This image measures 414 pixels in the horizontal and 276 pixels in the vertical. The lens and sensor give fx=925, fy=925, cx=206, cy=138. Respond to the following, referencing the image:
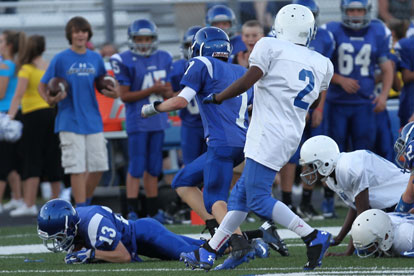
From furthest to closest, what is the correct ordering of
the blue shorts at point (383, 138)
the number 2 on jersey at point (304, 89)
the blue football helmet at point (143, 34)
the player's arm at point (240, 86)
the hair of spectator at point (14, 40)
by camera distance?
the hair of spectator at point (14, 40) → the blue shorts at point (383, 138) → the blue football helmet at point (143, 34) → the number 2 on jersey at point (304, 89) → the player's arm at point (240, 86)

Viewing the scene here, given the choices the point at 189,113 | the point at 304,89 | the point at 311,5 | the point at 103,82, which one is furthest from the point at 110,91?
the point at 304,89

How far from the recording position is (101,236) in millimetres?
5758

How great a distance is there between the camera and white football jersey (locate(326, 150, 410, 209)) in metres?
6.10

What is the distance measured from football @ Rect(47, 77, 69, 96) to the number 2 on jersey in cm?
381

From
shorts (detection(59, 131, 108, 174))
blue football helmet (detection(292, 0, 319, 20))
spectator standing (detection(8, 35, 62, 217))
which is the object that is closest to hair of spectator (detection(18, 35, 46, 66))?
spectator standing (detection(8, 35, 62, 217))

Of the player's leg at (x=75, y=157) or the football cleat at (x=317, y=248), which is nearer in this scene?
the football cleat at (x=317, y=248)

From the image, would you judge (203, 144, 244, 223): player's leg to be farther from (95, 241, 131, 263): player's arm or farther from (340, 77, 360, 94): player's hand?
(340, 77, 360, 94): player's hand

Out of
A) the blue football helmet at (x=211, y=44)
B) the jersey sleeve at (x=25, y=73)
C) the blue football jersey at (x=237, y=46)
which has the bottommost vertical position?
the jersey sleeve at (x=25, y=73)

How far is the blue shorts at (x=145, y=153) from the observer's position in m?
9.12

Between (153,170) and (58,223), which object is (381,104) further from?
(58,223)

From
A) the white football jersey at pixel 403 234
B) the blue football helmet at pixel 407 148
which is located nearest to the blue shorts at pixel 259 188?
the blue football helmet at pixel 407 148

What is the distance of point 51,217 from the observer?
5656mm

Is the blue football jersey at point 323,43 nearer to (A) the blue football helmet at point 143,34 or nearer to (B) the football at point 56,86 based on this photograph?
(A) the blue football helmet at point 143,34

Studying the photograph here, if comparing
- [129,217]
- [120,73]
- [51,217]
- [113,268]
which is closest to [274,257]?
[113,268]
